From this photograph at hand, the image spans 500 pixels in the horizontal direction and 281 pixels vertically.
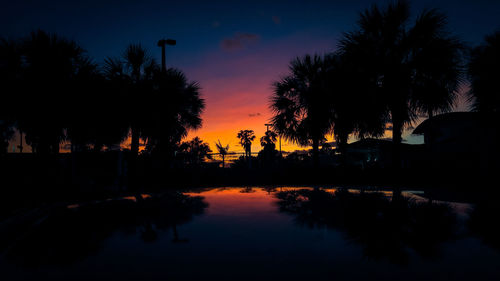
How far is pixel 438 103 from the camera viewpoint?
10234 millimetres

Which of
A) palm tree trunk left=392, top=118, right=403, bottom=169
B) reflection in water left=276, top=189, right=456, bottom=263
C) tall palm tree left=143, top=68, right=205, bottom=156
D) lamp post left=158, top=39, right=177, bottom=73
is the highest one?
lamp post left=158, top=39, right=177, bottom=73

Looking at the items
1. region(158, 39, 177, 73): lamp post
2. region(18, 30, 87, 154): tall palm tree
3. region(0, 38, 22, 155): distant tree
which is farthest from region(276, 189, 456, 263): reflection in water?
region(0, 38, 22, 155): distant tree

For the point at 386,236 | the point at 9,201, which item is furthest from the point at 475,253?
the point at 9,201

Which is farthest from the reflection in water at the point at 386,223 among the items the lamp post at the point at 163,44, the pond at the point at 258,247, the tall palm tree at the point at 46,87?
the tall palm tree at the point at 46,87

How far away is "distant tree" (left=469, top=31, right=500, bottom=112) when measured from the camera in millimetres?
12555

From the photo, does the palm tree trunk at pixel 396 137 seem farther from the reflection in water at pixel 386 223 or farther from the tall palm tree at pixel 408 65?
the reflection in water at pixel 386 223

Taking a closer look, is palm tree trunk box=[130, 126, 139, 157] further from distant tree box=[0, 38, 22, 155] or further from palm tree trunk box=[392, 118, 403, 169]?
palm tree trunk box=[392, 118, 403, 169]

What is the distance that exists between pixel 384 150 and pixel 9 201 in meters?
21.7

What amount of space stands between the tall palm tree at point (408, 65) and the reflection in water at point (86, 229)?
9808 millimetres

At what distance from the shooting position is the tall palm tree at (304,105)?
14078 millimetres

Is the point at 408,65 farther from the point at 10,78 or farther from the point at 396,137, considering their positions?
the point at 10,78

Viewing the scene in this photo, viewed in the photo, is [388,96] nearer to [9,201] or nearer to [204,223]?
[204,223]

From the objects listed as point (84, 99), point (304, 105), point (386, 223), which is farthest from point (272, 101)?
point (386, 223)

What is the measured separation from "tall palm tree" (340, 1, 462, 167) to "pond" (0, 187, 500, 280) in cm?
761
